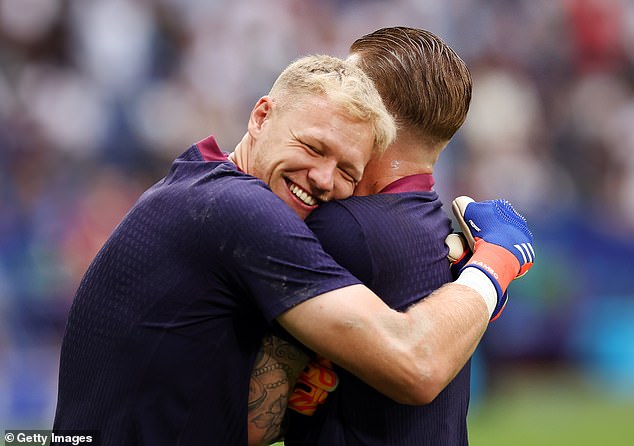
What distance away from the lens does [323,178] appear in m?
3.09

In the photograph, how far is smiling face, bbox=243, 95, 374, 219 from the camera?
3119 mm

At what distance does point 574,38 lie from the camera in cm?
1257

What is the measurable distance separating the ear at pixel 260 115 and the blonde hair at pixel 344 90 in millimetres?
68

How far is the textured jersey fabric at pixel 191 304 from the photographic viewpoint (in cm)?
276

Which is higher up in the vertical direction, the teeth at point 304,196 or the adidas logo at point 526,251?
the teeth at point 304,196

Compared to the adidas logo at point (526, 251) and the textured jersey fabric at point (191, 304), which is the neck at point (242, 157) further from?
the adidas logo at point (526, 251)

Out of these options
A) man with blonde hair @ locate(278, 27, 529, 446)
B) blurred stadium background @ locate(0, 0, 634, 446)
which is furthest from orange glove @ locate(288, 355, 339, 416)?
blurred stadium background @ locate(0, 0, 634, 446)

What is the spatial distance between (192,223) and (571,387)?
8.35 m

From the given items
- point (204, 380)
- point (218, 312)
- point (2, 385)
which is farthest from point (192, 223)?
point (2, 385)

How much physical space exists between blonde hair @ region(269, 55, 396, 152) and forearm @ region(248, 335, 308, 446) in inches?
28.1

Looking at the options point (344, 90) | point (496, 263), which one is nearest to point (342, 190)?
point (344, 90)

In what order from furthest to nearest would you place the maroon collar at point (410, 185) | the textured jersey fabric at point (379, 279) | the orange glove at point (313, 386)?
the maroon collar at point (410, 185), the orange glove at point (313, 386), the textured jersey fabric at point (379, 279)

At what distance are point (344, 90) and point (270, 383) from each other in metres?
0.93

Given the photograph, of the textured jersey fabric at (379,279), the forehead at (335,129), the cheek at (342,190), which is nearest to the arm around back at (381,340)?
the textured jersey fabric at (379,279)
